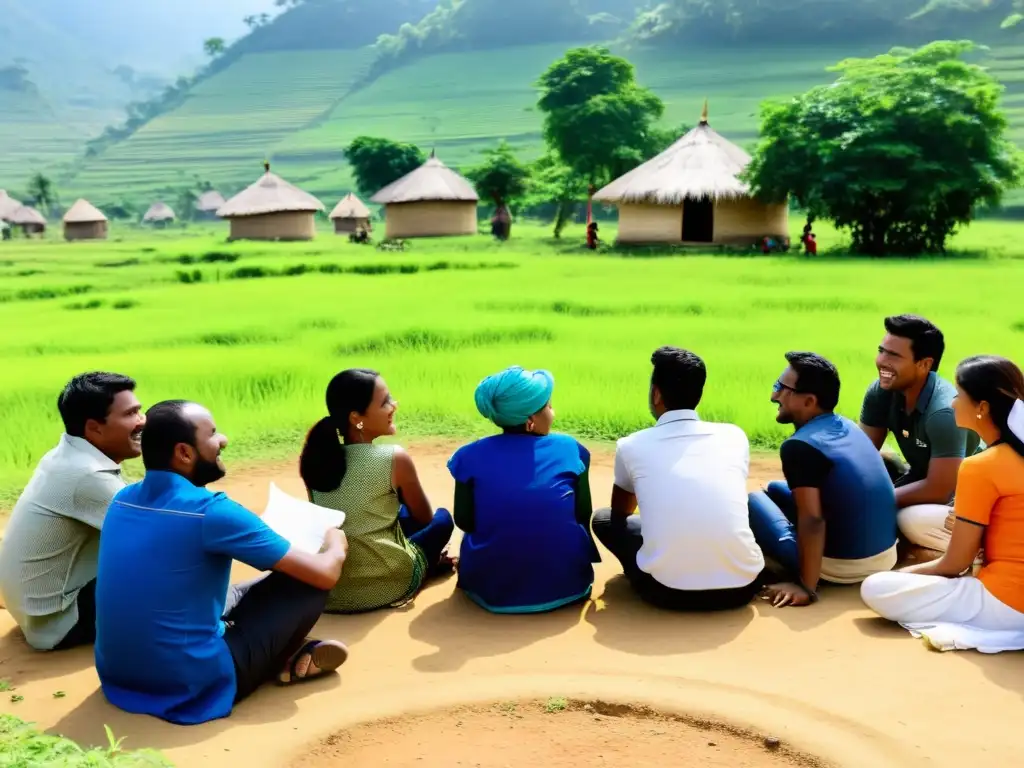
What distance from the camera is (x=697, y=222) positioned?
24500 millimetres

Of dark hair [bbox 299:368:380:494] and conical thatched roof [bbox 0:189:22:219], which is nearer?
dark hair [bbox 299:368:380:494]

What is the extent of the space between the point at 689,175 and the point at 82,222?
2889 centimetres

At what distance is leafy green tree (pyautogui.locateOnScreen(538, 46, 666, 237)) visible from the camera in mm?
30047

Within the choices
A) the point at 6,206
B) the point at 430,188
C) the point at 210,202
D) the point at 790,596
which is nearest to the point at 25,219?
the point at 6,206

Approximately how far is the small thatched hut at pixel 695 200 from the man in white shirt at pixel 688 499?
19256mm

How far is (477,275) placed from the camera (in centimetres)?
1688

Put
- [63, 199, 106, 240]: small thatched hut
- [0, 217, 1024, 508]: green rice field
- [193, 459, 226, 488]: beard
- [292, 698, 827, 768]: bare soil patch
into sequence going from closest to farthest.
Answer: [292, 698, 827, 768]: bare soil patch < [193, 459, 226, 488]: beard < [0, 217, 1024, 508]: green rice field < [63, 199, 106, 240]: small thatched hut

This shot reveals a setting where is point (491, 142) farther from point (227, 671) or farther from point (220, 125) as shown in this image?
point (227, 671)

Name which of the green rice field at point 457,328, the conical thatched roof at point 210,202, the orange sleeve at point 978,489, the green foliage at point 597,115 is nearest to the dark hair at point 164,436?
the orange sleeve at point 978,489

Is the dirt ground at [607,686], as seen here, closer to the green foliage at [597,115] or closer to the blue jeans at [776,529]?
the blue jeans at [776,529]

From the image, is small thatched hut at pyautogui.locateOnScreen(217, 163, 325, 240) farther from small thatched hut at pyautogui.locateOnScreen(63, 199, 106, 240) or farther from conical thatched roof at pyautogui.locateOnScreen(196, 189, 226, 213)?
conical thatched roof at pyautogui.locateOnScreen(196, 189, 226, 213)

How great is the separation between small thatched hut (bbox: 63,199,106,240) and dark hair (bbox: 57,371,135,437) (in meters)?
40.7

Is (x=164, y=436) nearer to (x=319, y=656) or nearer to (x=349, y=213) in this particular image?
(x=319, y=656)

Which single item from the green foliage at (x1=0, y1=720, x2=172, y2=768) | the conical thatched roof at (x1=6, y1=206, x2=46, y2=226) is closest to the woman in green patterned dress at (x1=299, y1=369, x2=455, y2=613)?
the green foliage at (x1=0, y1=720, x2=172, y2=768)
